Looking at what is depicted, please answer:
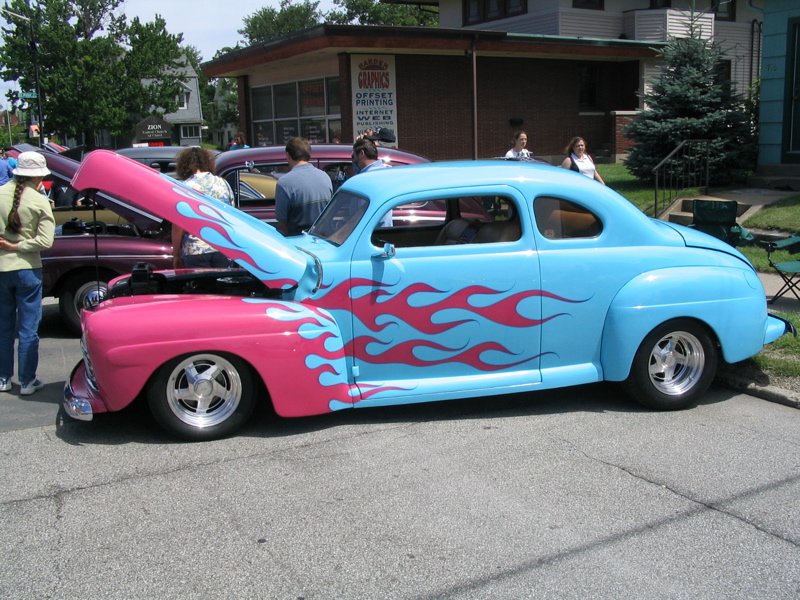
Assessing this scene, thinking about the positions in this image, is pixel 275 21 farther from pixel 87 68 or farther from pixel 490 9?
pixel 490 9

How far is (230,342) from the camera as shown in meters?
4.79

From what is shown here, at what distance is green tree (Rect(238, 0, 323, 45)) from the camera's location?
82.6 metres

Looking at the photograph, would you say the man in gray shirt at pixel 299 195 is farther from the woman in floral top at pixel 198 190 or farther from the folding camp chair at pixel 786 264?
the folding camp chair at pixel 786 264

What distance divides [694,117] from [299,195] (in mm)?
10531

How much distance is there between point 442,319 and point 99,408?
2295mm

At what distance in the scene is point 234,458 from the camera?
4750 millimetres

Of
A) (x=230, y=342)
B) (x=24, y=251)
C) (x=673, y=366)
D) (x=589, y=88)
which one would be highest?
(x=589, y=88)

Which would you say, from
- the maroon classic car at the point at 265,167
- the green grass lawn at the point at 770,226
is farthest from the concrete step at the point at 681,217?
the maroon classic car at the point at 265,167

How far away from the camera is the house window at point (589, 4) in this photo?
25469 millimetres

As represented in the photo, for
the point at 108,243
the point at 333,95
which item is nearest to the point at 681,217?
the point at 108,243

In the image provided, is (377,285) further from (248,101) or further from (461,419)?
(248,101)

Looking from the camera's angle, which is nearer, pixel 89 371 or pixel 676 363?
pixel 89 371

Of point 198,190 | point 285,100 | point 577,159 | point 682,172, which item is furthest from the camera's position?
point 285,100

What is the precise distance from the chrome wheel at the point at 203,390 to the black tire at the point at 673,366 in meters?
2.81
